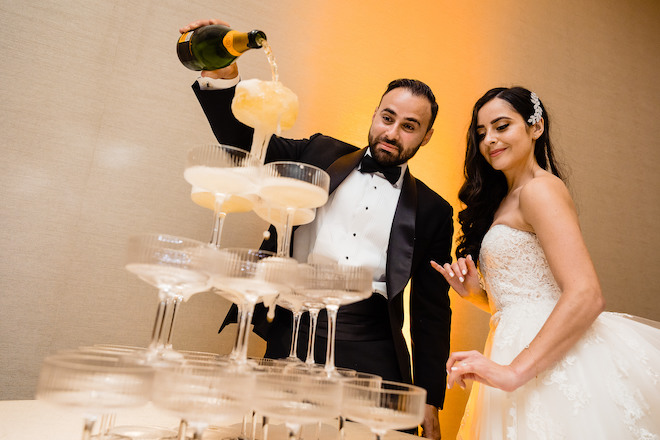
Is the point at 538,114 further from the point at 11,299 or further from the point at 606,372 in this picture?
the point at 11,299

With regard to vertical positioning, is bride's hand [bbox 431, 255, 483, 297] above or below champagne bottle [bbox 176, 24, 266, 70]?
below

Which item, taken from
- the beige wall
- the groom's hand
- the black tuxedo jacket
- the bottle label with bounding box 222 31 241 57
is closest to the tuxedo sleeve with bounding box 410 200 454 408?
the black tuxedo jacket

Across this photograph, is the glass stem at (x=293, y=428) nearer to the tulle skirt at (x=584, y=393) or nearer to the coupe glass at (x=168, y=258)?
the coupe glass at (x=168, y=258)

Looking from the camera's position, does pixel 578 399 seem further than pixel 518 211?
No

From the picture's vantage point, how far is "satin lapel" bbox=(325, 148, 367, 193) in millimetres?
1839

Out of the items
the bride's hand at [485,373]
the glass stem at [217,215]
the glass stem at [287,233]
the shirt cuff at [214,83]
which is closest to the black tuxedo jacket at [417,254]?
the bride's hand at [485,373]

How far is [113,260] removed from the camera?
81.1 inches

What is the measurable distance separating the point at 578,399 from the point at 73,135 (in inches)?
86.5

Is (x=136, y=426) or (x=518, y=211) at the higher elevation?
(x=518, y=211)

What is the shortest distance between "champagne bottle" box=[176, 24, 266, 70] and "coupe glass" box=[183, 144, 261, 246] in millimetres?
362

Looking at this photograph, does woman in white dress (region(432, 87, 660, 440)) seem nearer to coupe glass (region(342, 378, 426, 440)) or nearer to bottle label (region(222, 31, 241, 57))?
coupe glass (region(342, 378, 426, 440))

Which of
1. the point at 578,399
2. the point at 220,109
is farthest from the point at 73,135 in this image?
the point at 578,399

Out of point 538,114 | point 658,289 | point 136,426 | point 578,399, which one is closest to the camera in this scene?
point 136,426

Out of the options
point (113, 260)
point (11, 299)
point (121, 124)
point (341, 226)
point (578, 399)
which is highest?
point (121, 124)
